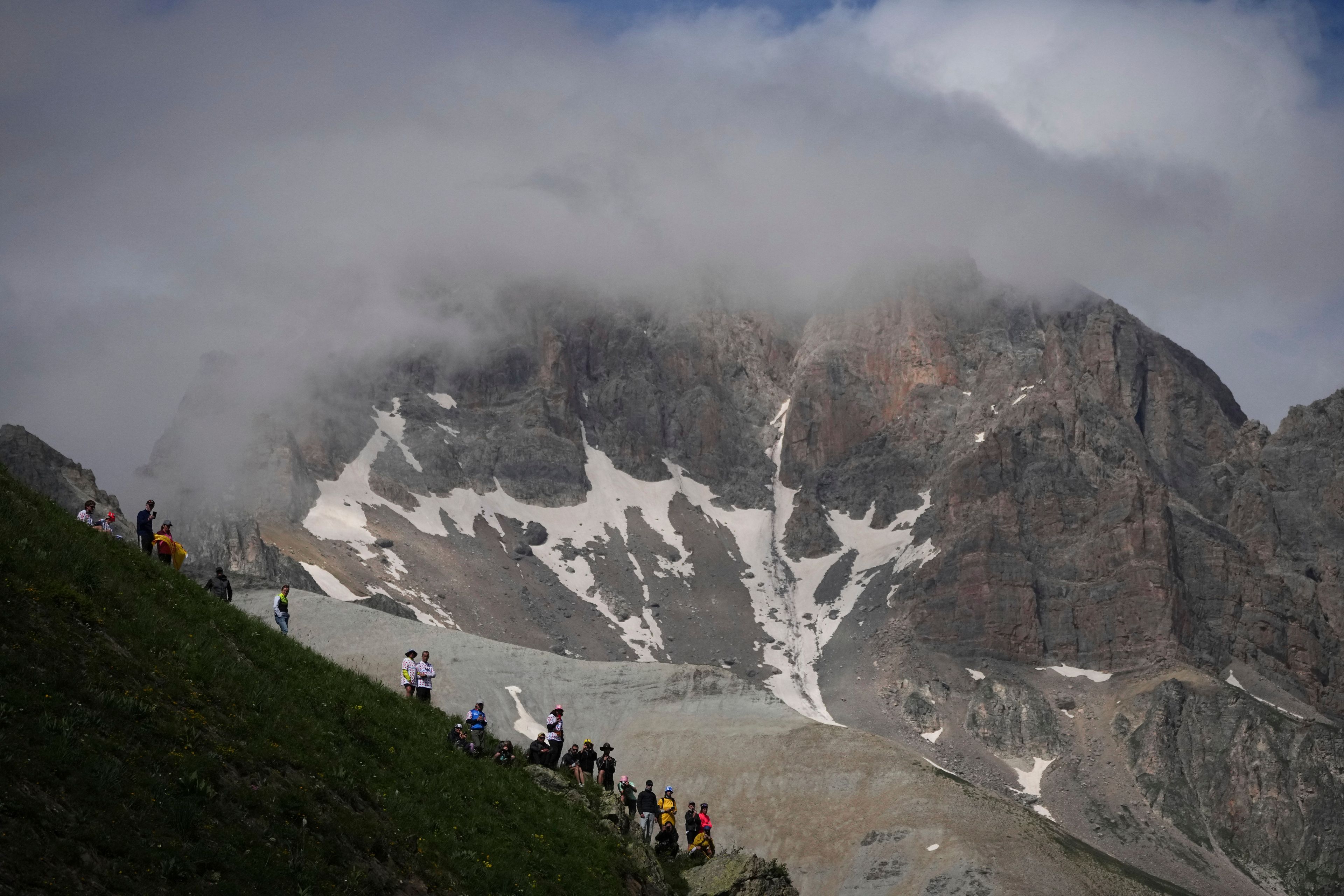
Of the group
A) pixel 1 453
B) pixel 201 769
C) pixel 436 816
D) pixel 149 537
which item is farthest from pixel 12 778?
pixel 1 453

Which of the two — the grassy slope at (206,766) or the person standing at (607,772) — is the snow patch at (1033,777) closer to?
the person standing at (607,772)

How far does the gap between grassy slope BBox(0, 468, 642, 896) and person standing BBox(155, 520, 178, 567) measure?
443 centimetres

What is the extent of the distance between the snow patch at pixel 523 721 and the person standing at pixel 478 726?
54.6 meters

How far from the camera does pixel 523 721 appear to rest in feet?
318

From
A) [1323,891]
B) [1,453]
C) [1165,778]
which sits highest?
[1,453]

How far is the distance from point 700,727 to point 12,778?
7967 centimetres

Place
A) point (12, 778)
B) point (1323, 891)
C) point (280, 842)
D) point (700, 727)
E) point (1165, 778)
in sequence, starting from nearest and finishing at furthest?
point (12, 778), point (280, 842), point (700, 727), point (1323, 891), point (1165, 778)

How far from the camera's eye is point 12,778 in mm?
19500

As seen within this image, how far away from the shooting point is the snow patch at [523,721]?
9466cm

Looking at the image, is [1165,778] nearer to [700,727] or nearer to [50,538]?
[700,727]

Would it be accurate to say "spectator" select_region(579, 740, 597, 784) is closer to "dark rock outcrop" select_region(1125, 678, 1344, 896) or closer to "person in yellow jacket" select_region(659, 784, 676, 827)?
"person in yellow jacket" select_region(659, 784, 676, 827)

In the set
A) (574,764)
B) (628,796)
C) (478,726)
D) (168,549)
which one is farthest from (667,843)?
(168,549)

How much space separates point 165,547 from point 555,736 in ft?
46.6

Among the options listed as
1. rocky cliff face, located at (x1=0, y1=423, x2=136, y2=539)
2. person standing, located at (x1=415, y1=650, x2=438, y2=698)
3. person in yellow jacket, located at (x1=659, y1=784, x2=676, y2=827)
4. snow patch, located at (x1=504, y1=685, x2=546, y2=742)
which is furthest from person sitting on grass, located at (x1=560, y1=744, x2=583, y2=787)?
rocky cliff face, located at (x1=0, y1=423, x2=136, y2=539)
